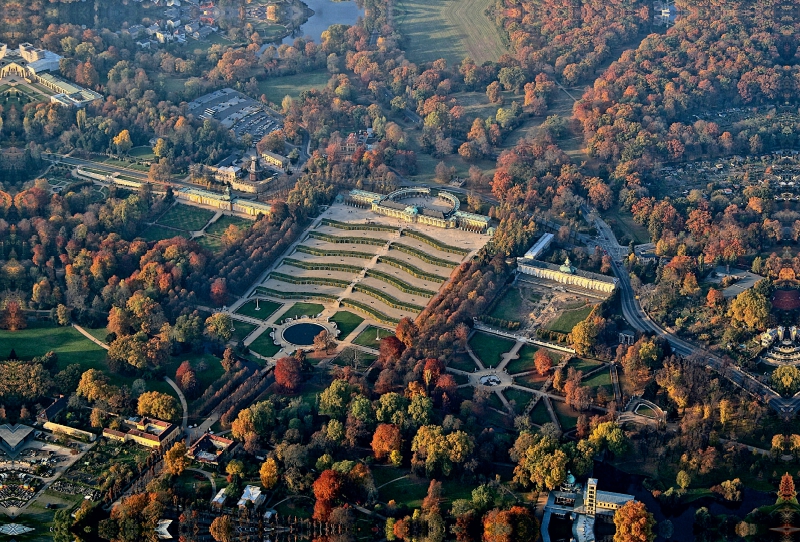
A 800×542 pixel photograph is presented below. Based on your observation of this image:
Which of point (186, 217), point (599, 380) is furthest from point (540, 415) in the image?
point (186, 217)

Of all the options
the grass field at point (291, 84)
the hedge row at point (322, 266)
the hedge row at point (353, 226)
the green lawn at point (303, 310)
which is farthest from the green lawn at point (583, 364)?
the grass field at point (291, 84)

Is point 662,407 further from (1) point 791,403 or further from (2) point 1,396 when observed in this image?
(2) point 1,396

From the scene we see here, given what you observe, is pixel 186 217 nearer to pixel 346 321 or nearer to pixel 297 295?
pixel 297 295

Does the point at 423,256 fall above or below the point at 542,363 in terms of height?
below

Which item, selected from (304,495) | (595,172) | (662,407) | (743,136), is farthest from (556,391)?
(743,136)

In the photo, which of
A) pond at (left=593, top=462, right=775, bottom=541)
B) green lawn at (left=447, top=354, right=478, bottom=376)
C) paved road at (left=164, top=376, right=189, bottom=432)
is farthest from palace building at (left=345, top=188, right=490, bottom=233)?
pond at (left=593, top=462, right=775, bottom=541)
